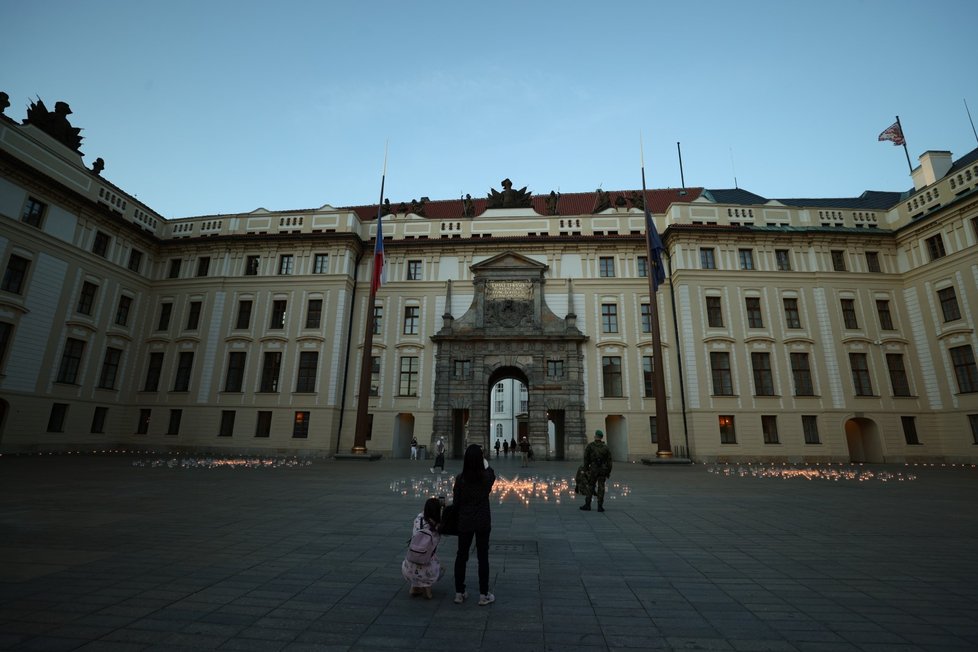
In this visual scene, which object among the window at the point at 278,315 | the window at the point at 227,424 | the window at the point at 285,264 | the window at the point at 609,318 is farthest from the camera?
the window at the point at 285,264

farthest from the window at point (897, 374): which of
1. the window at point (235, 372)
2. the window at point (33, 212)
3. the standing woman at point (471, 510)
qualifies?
the window at point (33, 212)

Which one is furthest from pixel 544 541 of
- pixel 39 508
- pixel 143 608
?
pixel 39 508

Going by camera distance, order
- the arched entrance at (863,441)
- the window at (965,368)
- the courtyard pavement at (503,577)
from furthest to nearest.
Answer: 1. the arched entrance at (863,441)
2. the window at (965,368)
3. the courtyard pavement at (503,577)

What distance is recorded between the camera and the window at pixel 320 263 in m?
34.8

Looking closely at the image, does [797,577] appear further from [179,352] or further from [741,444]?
[179,352]

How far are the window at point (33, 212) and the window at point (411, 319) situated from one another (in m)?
22.6

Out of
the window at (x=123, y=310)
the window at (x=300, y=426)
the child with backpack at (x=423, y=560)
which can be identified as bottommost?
the child with backpack at (x=423, y=560)

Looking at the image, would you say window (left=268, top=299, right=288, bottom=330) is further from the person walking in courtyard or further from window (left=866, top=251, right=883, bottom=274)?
window (left=866, top=251, right=883, bottom=274)

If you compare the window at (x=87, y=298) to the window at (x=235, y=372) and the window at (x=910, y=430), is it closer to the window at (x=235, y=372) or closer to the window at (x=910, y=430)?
the window at (x=235, y=372)

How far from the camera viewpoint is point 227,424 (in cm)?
3198

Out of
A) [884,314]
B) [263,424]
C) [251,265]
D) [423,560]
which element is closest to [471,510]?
[423,560]

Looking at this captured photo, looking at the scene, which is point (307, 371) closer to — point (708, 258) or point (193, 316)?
point (193, 316)

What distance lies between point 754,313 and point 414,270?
2504cm

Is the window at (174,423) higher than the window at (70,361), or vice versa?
the window at (70,361)
